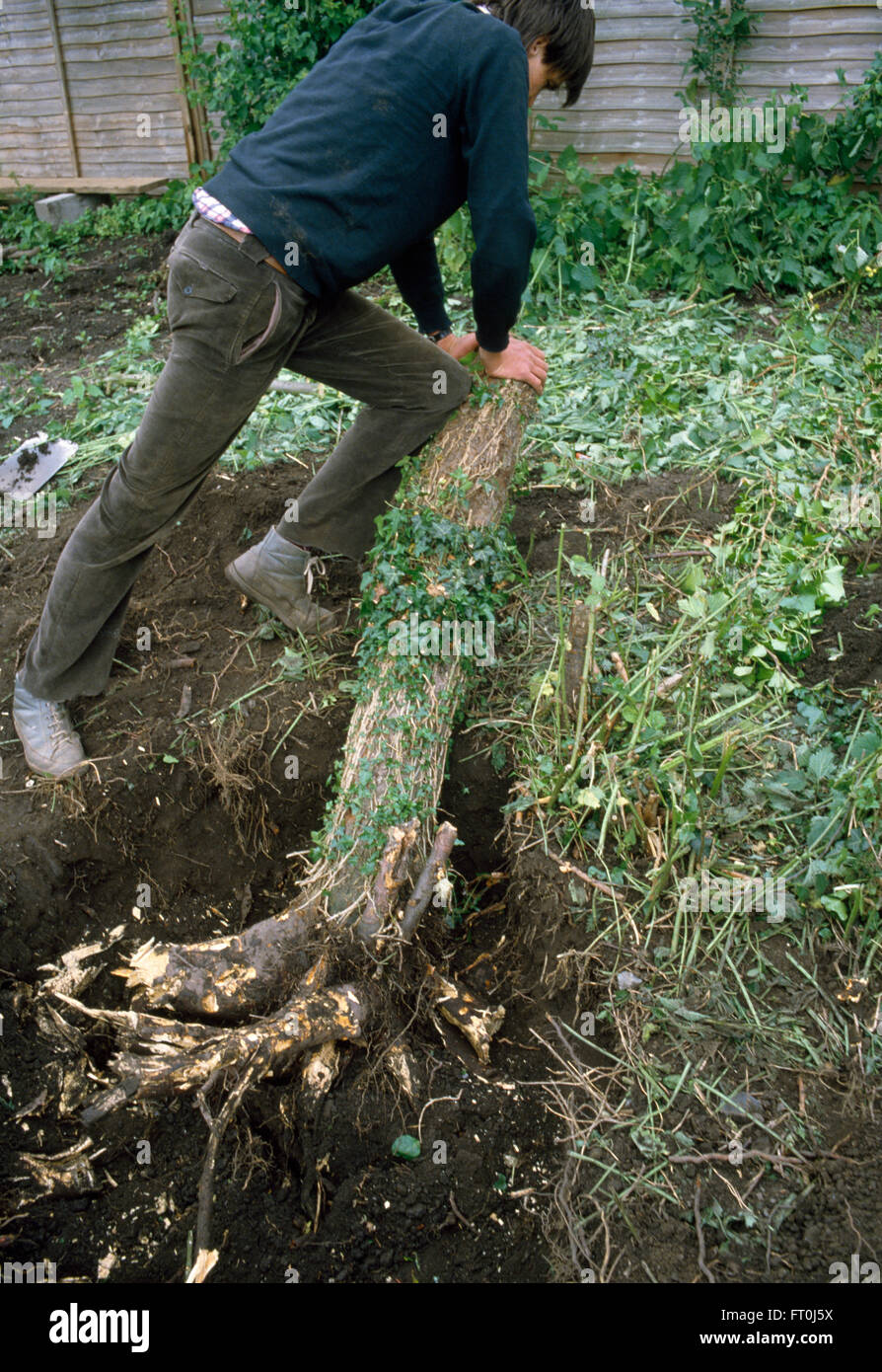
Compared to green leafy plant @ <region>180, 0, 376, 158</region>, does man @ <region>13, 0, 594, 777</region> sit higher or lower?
lower

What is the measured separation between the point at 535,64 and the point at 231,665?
203cm

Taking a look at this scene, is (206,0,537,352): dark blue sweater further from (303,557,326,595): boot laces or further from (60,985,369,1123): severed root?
(60,985,369,1123): severed root

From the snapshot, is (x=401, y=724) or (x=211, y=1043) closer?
(x=211, y=1043)

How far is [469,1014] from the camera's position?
2.39 meters

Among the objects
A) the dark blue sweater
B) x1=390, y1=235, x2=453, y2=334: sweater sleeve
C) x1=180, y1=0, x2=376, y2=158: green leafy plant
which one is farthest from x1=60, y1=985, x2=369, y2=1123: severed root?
x1=180, y1=0, x2=376, y2=158: green leafy plant

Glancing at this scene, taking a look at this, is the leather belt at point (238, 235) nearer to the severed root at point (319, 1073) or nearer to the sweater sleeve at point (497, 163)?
the sweater sleeve at point (497, 163)

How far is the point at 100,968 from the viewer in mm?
2730

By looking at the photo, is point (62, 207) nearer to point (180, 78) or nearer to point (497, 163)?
point (180, 78)

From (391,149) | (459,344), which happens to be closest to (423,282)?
(459,344)

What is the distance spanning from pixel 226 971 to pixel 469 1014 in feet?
2.03

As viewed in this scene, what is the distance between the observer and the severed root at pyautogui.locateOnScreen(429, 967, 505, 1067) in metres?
2.38
